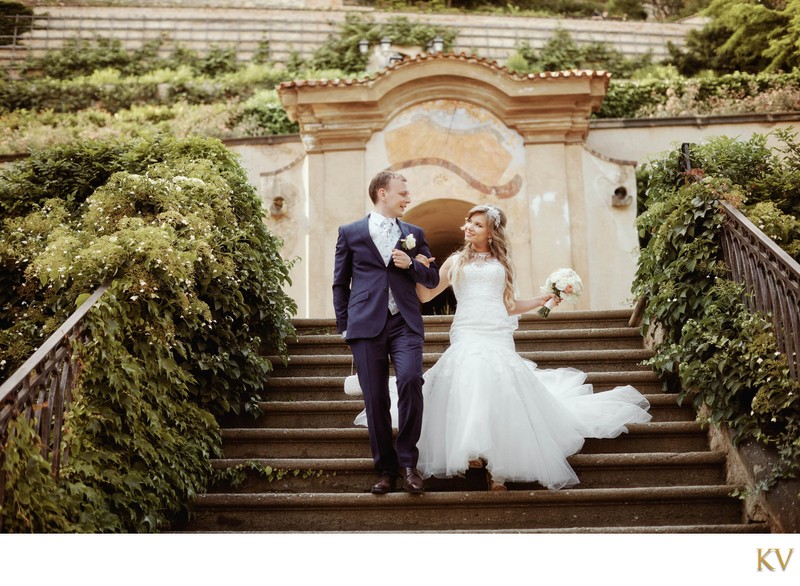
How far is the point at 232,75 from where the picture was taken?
19125 mm

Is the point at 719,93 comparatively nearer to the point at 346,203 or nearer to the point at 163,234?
the point at 346,203

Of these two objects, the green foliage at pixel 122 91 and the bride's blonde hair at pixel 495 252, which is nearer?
the bride's blonde hair at pixel 495 252

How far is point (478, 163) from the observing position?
37.2 feet

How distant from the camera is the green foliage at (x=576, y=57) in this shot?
20.6 metres

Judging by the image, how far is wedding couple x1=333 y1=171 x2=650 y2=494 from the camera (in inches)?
186

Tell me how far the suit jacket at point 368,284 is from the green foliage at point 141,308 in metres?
0.94

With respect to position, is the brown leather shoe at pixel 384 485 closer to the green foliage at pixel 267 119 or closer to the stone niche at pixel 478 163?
the stone niche at pixel 478 163

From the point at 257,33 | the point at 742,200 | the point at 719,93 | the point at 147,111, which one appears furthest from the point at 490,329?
the point at 257,33

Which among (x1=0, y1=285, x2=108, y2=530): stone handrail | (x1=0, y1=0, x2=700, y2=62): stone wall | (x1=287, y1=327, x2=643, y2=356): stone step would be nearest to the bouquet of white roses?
(x1=287, y1=327, x2=643, y2=356): stone step

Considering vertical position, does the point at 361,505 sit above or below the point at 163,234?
below

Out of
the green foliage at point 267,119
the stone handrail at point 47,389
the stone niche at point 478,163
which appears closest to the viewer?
the stone handrail at point 47,389

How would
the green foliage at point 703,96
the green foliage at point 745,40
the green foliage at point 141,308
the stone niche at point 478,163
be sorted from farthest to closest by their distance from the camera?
the green foliage at point 745,40 → the green foliage at point 703,96 → the stone niche at point 478,163 → the green foliage at point 141,308

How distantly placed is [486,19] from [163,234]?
19241 mm

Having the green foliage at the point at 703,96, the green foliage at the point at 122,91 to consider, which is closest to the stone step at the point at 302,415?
the green foliage at the point at 703,96
